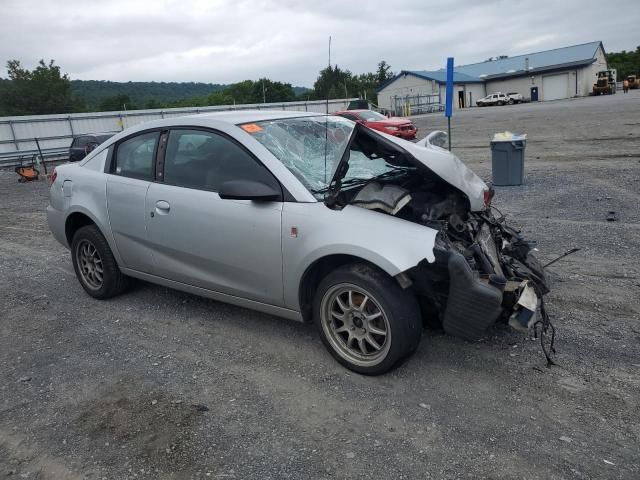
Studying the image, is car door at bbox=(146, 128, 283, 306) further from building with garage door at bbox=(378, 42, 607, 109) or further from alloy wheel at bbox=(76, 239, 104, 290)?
building with garage door at bbox=(378, 42, 607, 109)

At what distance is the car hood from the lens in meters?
3.30

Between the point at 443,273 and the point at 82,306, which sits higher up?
the point at 443,273

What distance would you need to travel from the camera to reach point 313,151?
3869 millimetres

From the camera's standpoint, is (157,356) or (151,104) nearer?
(157,356)

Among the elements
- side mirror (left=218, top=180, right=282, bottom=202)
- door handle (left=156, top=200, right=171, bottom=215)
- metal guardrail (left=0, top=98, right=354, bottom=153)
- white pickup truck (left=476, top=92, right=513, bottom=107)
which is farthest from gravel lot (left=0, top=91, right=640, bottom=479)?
white pickup truck (left=476, top=92, right=513, bottom=107)

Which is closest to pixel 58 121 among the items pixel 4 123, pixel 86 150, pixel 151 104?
pixel 4 123

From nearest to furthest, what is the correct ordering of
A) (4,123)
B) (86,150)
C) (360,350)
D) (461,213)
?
(360,350), (461,213), (86,150), (4,123)

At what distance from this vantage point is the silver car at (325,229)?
10.0 feet

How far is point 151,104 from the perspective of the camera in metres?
66.6

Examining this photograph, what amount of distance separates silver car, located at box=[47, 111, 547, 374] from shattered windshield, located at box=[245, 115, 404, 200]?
0.04 ft

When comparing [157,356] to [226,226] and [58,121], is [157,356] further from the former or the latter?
[58,121]

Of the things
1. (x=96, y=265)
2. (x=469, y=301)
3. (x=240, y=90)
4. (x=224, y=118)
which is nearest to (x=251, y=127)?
(x=224, y=118)

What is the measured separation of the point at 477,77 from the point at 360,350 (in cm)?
6707

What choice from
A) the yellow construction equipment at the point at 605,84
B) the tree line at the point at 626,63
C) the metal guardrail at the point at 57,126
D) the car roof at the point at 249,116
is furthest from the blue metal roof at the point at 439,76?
the car roof at the point at 249,116
